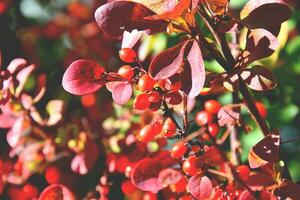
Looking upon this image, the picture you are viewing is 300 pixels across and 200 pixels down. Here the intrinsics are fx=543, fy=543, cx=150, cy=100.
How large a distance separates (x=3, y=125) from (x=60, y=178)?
250 millimetres

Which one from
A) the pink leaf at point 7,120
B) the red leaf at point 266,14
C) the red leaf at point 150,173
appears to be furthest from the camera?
the pink leaf at point 7,120

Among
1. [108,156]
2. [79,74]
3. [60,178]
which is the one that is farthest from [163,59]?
[60,178]

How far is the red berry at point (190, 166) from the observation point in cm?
104

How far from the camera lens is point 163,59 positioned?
99cm

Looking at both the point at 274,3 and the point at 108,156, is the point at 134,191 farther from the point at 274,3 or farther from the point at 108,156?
the point at 274,3

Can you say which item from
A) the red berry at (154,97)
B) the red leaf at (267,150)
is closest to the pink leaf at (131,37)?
the red berry at (154,97)

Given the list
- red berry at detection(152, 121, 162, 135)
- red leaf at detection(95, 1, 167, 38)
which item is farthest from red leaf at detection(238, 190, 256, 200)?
red leaf at detection(95, 1, 167, 38)

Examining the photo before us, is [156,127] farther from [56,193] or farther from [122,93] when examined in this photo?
[56,193]

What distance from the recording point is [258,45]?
3.38 feet

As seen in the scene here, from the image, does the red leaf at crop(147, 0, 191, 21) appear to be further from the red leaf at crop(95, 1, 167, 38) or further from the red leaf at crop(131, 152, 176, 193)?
the red leaf at crop(131, 152, 176, 193)

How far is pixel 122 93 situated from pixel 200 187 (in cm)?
24

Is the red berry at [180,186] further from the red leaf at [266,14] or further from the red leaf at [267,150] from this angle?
the red leaf at [266,14]

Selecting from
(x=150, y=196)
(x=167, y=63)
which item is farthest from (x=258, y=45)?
(x=150, y=196)

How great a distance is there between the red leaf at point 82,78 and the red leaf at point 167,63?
6.0 inches
